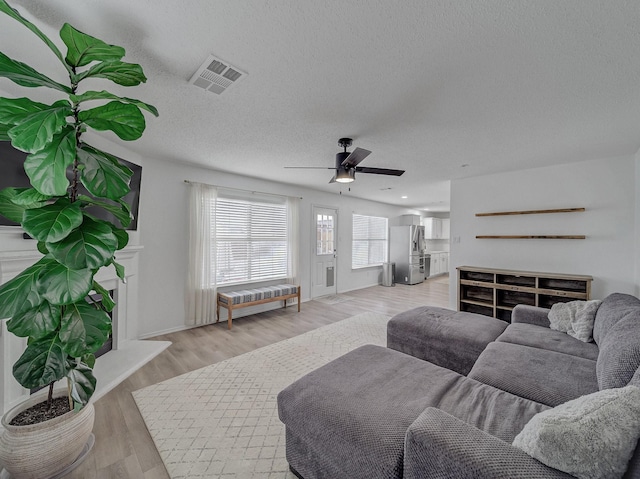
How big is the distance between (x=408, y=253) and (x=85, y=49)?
736 cm

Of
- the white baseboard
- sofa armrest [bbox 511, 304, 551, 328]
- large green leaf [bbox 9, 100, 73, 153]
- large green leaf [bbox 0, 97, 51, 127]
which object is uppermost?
large green leaf [bbox 0, 97, 51, 127]

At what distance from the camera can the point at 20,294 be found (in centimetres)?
120

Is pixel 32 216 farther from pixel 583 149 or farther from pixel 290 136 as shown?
pixel 583 149

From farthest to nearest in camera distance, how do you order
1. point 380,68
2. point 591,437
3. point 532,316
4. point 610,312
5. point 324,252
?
point 324,252 → point 532,316 → point 610,312 → point 380,68 → point 591,437

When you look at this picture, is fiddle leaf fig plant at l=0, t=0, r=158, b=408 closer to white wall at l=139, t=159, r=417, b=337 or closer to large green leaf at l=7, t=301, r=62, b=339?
large green leaf at l=7, t=301, r=62, b=339

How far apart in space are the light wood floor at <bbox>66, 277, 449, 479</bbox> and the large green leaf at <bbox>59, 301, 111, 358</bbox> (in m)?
0.86

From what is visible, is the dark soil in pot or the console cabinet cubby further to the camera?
the console cabinet cubby

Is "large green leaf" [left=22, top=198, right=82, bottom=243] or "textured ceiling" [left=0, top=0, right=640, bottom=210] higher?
"textured ceiling" [left=0, top=0, right=640, bottom=210]

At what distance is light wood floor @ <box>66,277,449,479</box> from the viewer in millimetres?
1602

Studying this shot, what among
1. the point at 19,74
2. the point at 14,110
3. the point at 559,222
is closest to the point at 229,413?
the point at 14,110

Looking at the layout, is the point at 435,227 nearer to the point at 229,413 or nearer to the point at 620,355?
the point at 620,355

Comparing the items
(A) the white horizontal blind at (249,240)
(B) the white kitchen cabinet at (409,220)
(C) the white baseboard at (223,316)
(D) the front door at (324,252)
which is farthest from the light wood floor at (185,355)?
(B) the white kitchen cabinet at (409,220)

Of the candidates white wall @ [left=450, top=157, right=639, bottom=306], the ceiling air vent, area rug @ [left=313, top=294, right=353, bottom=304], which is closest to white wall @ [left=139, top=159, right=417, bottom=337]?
area rug @ [left=313, top=294, right=353, bottom=304]

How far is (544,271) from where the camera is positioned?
3.90 metres
